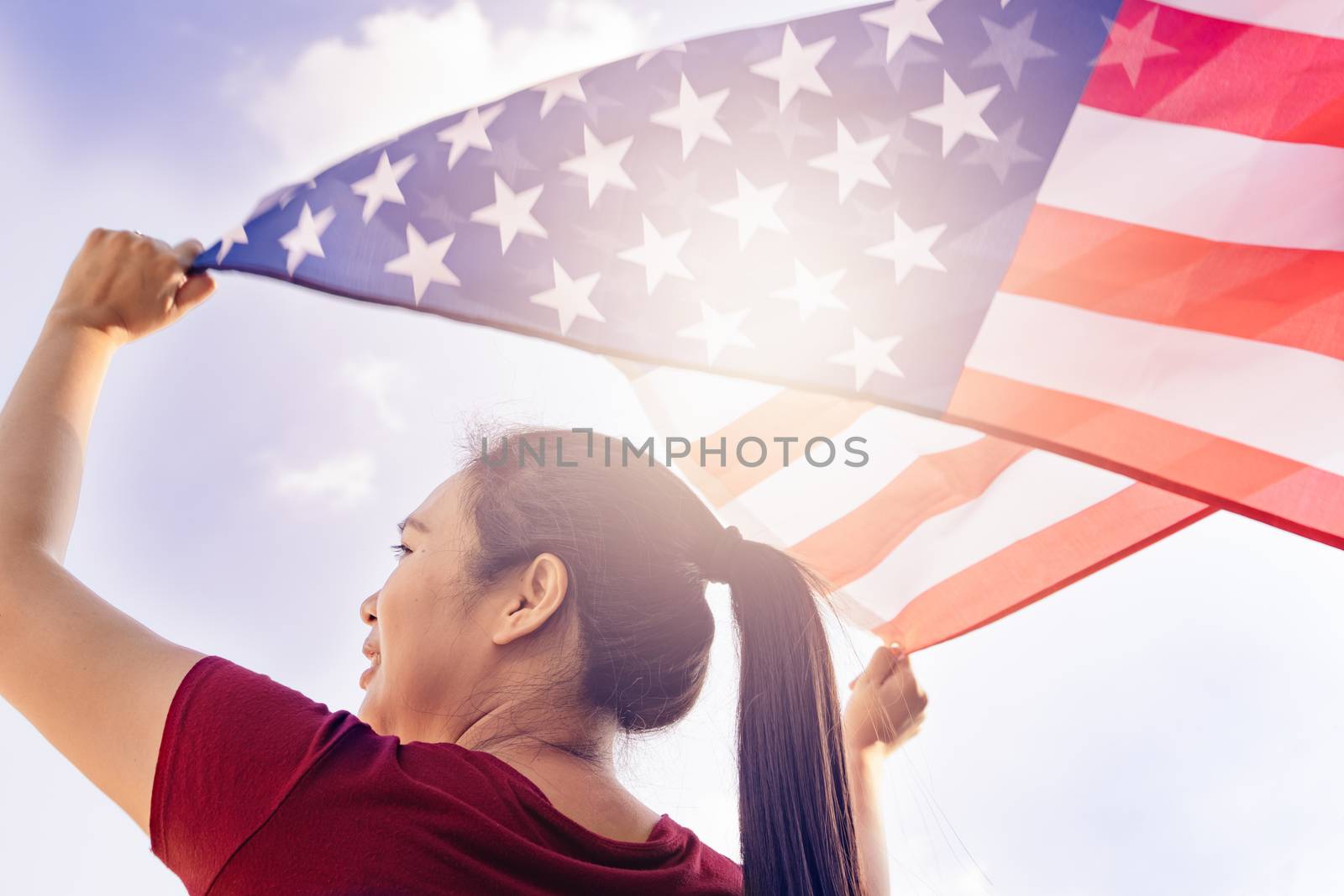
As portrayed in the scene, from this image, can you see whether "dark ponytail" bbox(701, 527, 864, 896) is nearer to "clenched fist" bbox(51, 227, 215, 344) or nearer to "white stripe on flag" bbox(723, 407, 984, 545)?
"white stripe on flag" bbox(723, 407, 984, 545)

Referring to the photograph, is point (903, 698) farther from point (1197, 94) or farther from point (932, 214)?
point (1197, 94)

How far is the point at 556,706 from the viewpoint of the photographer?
191cm

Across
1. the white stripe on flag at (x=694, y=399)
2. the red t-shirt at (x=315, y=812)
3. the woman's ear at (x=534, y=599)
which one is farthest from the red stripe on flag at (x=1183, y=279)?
the red t-shirt at (x=315, y=812)

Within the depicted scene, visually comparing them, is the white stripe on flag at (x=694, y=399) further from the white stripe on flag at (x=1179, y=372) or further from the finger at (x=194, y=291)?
the finger at (x=194, y=291)

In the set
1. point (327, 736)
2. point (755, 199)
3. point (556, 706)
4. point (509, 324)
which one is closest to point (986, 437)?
point (755, 199)

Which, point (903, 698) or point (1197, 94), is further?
point (903, 698)

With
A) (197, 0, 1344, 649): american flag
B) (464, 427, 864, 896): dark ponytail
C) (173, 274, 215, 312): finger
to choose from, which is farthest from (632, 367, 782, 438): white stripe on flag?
(173, 274, 215, 312): finger

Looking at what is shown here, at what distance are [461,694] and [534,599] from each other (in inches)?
9.5

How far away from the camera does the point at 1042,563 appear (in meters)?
3.00

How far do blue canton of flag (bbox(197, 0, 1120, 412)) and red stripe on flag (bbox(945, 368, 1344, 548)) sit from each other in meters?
0.13

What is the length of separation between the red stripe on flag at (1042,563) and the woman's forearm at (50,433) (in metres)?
2.40

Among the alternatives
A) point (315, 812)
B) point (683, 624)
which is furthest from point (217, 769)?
point (683, 624)

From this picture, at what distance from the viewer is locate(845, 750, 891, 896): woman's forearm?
8.04 ft

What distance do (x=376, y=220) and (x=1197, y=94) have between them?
2151 millimetres
